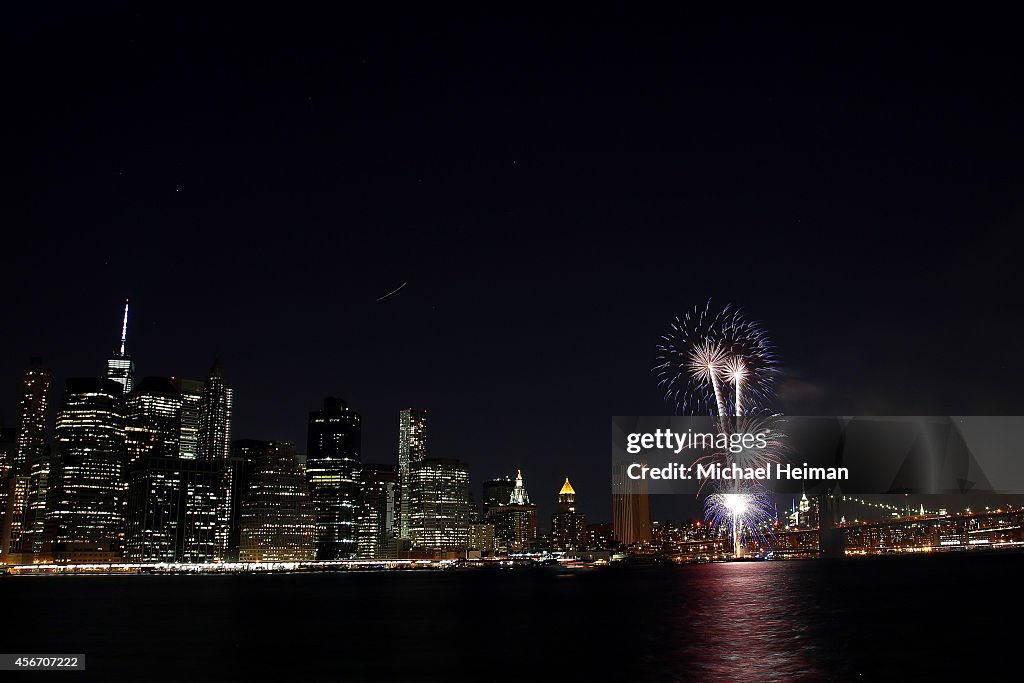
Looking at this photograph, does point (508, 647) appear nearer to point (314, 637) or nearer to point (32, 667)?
point (314, 637)

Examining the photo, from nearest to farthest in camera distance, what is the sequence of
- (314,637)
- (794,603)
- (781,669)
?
(781,669), (314,637), (794,603)

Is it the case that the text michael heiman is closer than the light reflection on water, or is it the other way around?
the light reflection on water

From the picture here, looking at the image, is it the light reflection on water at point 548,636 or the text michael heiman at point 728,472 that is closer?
Answer: the light reflection on water at point 548,636

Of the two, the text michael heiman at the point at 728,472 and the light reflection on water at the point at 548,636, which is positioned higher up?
the text michael heiman at the point at 728,472

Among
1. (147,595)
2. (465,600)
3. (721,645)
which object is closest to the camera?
(721,645)

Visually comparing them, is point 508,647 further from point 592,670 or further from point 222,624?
point 222,624

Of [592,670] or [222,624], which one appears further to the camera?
[222,624]

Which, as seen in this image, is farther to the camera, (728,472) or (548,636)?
(728,472)

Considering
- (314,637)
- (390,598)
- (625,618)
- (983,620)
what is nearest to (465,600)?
(390,598)

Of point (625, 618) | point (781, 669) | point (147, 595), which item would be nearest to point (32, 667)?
point (781, 669)

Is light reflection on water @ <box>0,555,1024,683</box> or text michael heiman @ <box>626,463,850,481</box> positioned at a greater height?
text michael heiman @ <box>626,463,850,481</box>
